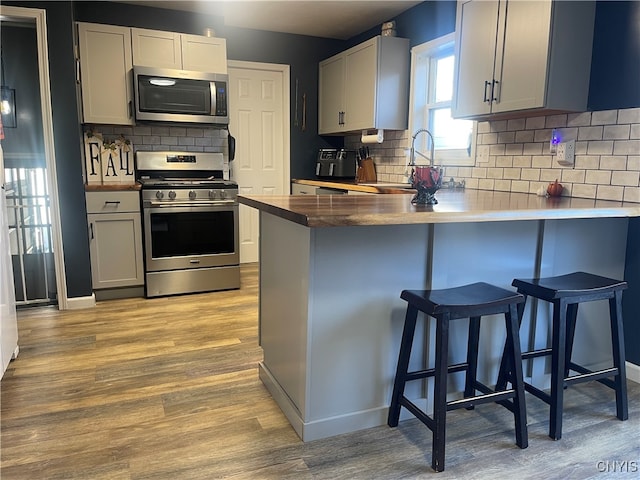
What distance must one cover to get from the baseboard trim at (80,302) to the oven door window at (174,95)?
5.19 ft

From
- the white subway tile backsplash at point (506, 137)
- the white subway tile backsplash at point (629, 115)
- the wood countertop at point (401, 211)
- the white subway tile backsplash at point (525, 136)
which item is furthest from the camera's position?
the white subway tile backsplash at point (506, 137)

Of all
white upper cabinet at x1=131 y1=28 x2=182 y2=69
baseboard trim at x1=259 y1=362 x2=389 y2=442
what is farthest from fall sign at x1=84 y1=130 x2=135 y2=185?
baseboard trim at x1=259 y1=362 x2=389 y2=442

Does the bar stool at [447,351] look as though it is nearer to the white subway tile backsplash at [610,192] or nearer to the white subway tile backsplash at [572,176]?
the white subway tile backsplash at [610,192]

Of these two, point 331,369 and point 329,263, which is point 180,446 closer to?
point 331,369

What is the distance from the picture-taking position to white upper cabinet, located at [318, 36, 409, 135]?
13.3 ft

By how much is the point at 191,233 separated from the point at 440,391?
2720 mm

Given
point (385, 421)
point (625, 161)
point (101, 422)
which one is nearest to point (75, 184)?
point (101, 422)

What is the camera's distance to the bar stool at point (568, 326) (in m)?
1.88

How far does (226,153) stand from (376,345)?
10.5 ft

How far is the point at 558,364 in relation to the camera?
6.18ft

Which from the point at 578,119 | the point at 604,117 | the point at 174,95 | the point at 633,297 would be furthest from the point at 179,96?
the point at 633,297

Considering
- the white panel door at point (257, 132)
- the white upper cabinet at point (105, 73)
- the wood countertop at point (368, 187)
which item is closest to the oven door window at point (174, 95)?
the white upper cabinet at point (105, 73)

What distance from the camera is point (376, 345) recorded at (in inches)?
76.6

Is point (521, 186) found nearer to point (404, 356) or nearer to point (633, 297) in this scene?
point (633, 297)
